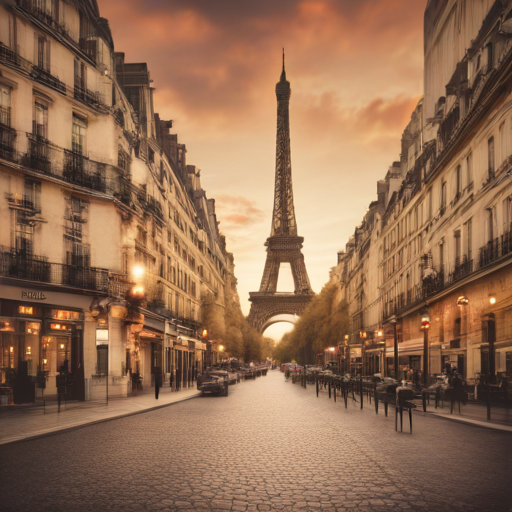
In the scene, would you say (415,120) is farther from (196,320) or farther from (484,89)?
(196,320)

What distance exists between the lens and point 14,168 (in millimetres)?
21750

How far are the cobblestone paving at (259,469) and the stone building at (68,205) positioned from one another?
9178 mm

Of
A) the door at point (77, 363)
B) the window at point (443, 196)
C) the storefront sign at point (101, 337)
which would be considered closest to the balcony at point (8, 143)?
the door at point (77, 363)

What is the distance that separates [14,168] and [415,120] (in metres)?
32.2

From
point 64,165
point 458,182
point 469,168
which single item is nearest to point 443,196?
point 458,182

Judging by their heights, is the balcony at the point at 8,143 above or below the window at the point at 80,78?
below

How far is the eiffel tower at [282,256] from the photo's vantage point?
112000 mm

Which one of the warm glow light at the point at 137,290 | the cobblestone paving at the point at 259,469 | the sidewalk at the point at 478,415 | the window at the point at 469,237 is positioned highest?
the window at the point at 469,237

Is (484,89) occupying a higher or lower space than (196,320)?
higher

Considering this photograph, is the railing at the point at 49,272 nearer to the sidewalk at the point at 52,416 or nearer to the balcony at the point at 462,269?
the sidewalk at the point at 52,416

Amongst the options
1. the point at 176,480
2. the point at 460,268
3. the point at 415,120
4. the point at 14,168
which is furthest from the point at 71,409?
the point at 415,120

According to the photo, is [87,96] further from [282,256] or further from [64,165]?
[282,256]

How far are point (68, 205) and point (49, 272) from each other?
3.30 meters

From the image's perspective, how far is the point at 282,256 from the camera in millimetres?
120875
